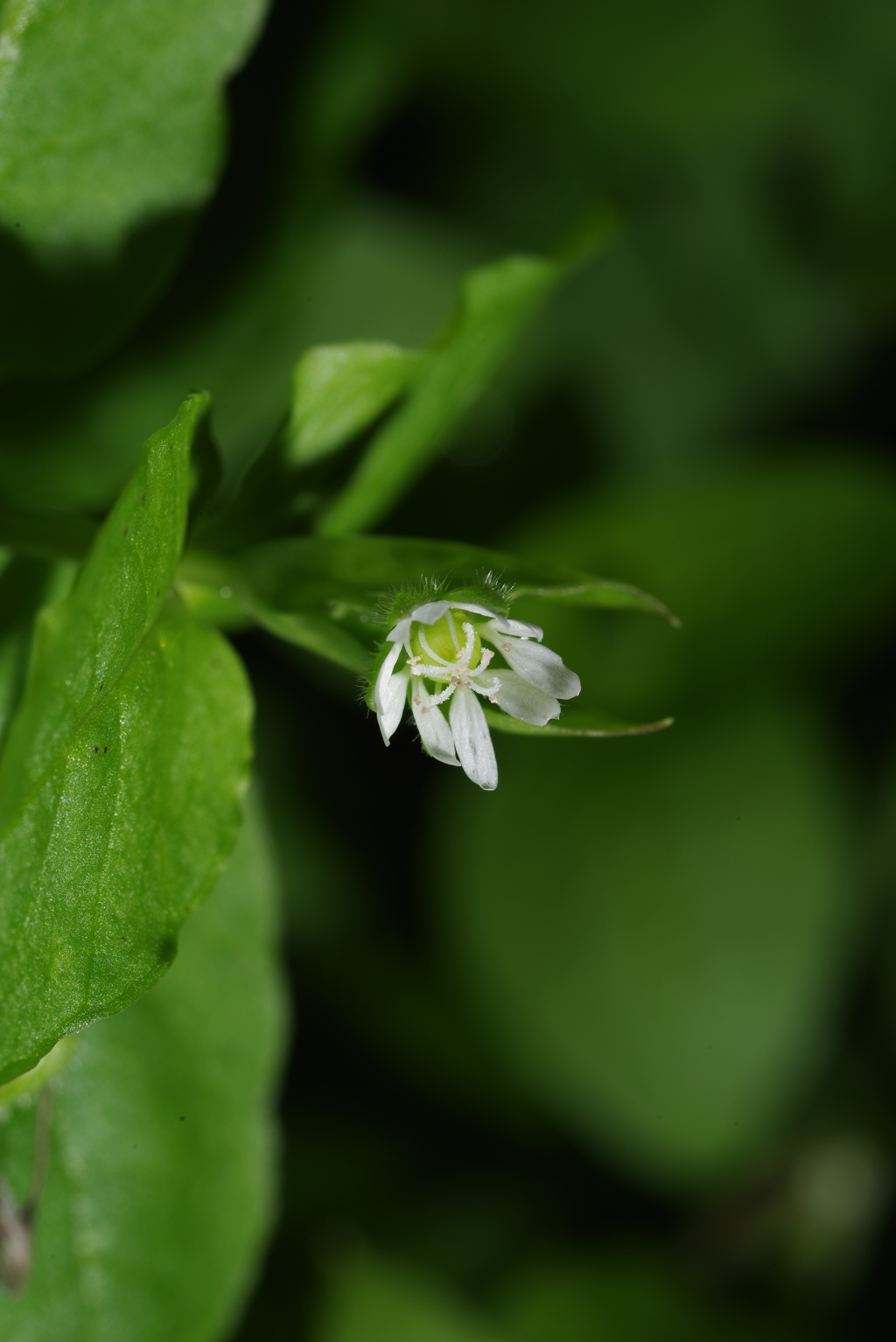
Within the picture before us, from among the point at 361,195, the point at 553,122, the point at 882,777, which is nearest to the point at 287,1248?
the point at 882,777

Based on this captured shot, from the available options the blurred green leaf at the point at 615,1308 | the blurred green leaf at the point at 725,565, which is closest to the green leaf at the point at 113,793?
the blurred green leaf at the point at 725,565

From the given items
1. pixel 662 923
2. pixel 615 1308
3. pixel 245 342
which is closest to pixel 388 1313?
pixel 615 1308

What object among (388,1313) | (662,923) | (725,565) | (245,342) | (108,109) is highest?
(108,109)

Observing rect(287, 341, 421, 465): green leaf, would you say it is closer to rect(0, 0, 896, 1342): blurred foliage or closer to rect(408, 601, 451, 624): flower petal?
rect(408, 601, 451, 624): flower petal

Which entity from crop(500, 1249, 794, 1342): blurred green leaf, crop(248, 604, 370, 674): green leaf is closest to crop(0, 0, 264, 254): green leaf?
crop(248, 604, 370, 674): green leaf

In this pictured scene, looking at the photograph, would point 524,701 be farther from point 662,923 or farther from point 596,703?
point 662,923

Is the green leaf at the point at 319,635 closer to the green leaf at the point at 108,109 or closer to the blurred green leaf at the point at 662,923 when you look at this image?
the green leaf at the point at 108,109
